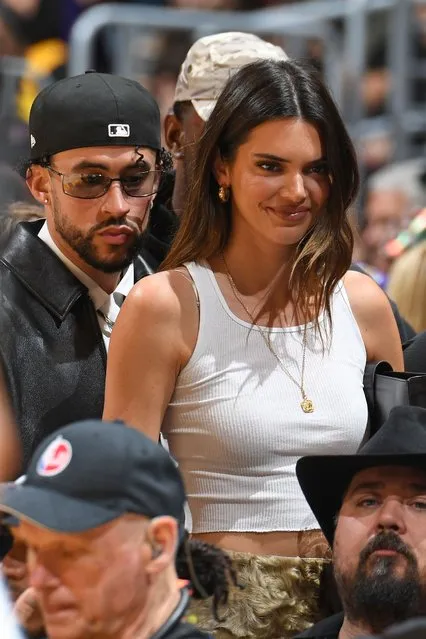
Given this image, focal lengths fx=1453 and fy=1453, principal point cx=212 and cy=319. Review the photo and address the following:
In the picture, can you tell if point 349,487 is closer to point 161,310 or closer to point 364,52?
point 161,310

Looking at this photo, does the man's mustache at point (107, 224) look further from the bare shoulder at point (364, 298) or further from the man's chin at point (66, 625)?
the man's chin at point (66, 625)

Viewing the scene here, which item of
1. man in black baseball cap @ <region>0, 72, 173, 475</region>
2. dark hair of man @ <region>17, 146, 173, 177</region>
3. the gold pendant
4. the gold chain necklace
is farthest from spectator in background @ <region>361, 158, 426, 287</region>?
the gold pendant

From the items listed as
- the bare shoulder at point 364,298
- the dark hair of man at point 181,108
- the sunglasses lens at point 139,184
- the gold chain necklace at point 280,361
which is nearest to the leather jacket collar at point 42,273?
the sunglasses lens at point 139,184

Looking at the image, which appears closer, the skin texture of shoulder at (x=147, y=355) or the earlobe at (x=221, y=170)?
the skin texture of shoulder at (x=147, y=355)

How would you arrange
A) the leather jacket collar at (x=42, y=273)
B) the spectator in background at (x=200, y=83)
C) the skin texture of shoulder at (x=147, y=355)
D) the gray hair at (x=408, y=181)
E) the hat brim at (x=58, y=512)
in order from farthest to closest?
1. the gray hair at (x=408, y=181)
2. the spectator in background at (x=200, y=83)
3. the leather jacket collar at (x=42, y=273)
4. the skin texture of shoulder at (x=147, y=355)
5. the hat brim at (x=58, y=512)

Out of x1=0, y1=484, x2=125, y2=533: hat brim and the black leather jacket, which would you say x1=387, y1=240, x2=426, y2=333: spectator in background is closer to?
the black leather jacket

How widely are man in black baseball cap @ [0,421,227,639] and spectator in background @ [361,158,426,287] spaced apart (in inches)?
183

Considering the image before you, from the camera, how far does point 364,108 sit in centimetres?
828

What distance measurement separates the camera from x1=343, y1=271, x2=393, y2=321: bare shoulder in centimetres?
337

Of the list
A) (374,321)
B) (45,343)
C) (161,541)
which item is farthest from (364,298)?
(161,541)

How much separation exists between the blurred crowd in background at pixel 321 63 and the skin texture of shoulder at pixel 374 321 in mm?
1687

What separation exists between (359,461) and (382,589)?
270mm

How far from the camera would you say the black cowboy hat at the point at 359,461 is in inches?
117

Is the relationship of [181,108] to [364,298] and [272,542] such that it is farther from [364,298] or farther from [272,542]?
[272,542]
